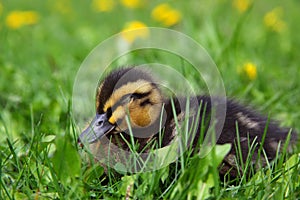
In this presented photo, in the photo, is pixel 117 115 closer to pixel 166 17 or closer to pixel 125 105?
pixel 125 105

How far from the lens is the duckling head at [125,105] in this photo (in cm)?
250

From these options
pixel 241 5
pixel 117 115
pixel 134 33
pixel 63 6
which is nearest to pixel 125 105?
pixel 117 115

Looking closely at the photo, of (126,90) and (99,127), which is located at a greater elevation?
(126,90)

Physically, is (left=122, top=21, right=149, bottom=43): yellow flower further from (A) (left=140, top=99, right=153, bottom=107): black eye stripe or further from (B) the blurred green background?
(A) (left=140, top=99, right=153, bottom=107): black eye stripe

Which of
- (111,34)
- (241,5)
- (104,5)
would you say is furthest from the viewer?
(104,5)

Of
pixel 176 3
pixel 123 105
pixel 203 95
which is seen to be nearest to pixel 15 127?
pixel 123 105

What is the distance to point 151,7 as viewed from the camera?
6219mm

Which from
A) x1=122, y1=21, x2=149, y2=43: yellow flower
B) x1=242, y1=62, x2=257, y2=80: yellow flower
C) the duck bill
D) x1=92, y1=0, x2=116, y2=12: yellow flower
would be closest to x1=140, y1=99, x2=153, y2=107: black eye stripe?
the duck bill

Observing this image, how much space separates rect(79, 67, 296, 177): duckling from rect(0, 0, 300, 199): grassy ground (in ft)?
0.44

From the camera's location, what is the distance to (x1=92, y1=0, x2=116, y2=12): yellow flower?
5859 millimetres

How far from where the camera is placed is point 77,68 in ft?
13.0

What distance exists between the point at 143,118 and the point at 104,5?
11.5 feet

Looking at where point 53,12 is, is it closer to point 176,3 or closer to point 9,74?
point 176,3

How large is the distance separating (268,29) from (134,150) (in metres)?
3.17
